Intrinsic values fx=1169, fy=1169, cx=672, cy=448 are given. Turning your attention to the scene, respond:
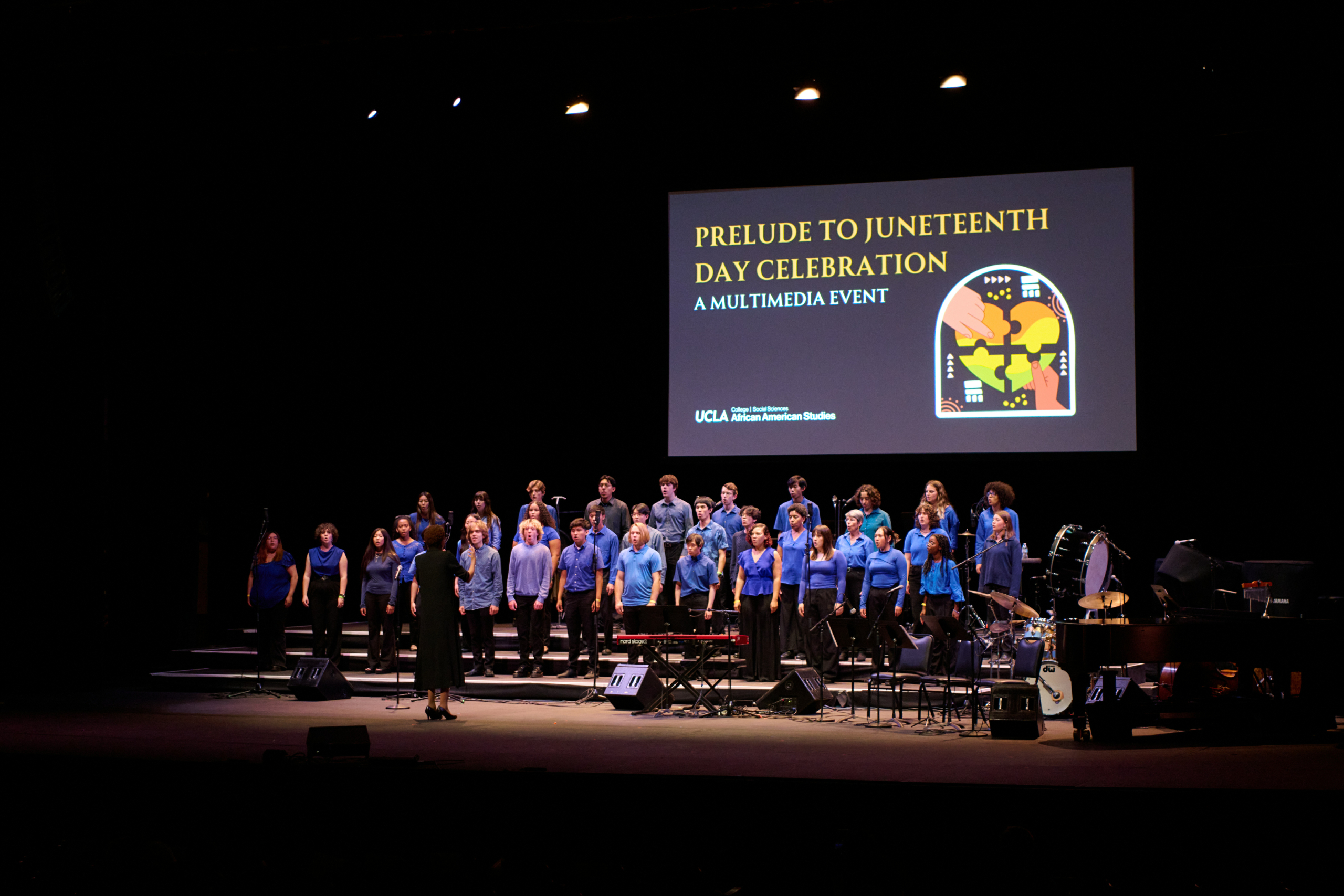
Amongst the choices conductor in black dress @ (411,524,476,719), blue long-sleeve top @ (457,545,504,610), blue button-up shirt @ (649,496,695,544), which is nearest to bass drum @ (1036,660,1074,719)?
blue button-up shirt @ (649,496,695,544)

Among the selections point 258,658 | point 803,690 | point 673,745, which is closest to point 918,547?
point 803,690

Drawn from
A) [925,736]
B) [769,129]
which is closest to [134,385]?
[769,129]

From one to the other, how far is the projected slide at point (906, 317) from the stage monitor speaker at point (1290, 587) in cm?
233

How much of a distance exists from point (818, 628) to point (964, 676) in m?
1.54

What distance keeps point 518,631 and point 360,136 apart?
5.11m

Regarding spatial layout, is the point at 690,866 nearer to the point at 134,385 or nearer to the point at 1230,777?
the point at 1230,777

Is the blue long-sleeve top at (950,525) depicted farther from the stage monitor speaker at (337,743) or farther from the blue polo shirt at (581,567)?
the stage monitor speaker at (337,743)

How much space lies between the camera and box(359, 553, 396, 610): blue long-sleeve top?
37.1 ft

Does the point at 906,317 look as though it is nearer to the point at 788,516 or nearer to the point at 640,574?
the point at 788,516

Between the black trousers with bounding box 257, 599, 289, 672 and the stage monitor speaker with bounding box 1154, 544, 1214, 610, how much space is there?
318 inches

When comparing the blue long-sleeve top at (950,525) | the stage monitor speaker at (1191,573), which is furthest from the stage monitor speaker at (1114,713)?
the blue long-sleeve top at (950,525)

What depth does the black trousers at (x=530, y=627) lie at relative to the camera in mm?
10945

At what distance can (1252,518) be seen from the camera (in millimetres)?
11219

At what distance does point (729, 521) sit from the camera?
451 inches
